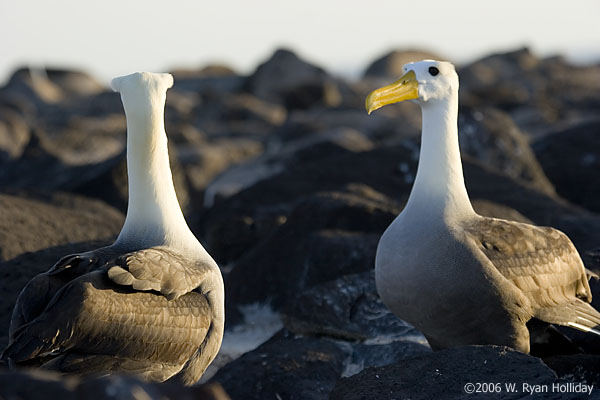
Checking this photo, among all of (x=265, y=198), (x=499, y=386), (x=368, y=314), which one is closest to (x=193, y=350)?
(x=499, y=386)

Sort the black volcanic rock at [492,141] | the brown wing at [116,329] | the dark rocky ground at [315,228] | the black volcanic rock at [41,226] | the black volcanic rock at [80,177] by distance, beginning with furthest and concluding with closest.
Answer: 1. the black volcanic rock at [492,141]
2. the black volcanic rock at [80,177]
3. the black volcanic rock at [41,226]
4. the dark rocky ground at [315,228]
5. the brown wing at [116,329]

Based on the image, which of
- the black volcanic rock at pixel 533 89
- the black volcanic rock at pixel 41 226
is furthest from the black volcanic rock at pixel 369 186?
the black volcanic rock at pixel 533 89

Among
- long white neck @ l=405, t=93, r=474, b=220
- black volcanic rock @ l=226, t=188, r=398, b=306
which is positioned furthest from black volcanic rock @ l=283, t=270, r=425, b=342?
long white neck @ l=405, t=93, r=474, b=220

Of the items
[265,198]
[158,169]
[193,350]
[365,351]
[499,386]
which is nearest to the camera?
[499,386]

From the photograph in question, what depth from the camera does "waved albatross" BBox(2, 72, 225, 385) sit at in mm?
5145

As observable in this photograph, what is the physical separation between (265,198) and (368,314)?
499 cm

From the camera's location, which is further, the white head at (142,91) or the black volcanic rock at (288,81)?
the black volcanic rock at (288,81)

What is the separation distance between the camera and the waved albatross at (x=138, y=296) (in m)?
5.14

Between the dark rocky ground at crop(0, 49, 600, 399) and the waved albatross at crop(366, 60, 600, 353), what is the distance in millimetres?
440

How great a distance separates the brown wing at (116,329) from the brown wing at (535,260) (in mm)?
2047

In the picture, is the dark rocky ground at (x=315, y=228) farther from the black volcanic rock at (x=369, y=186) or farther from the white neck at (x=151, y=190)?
the white neck at (x=151, y=190)

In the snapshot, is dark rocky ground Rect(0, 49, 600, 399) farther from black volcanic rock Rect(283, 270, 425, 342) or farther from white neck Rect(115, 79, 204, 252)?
white neck Rect(115, 79, 204, 252)

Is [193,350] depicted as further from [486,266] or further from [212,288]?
[486,266]

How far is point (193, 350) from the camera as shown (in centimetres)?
570
